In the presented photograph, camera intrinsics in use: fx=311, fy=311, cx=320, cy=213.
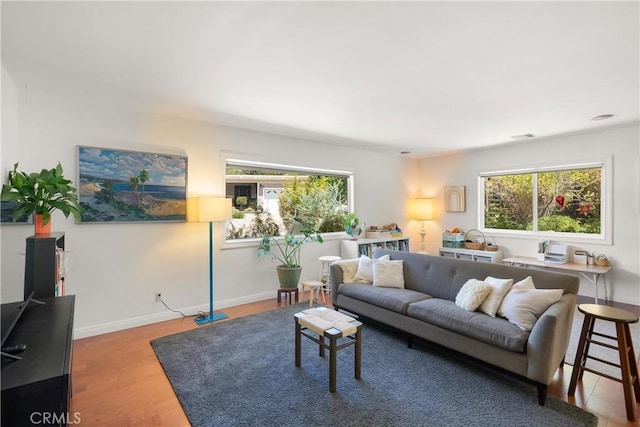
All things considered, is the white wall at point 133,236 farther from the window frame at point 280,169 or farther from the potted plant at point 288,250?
the potted plant at point 288,250

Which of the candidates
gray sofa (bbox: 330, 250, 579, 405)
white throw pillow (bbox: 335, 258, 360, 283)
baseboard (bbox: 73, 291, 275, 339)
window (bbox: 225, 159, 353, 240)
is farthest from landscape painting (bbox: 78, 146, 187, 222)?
gray sofa (bbox: 330, 250, 579, 405)

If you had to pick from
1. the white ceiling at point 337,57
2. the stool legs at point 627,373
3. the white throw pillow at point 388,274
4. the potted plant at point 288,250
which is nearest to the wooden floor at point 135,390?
the stool legs at point 627,373

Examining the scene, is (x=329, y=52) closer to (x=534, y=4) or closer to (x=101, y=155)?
(x=534, y=4)

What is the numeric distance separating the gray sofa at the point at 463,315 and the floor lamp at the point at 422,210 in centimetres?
270

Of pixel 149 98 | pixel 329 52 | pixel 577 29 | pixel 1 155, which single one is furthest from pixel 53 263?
pixel 577 29

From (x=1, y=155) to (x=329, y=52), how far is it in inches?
98.1

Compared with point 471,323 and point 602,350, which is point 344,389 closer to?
point 471,323

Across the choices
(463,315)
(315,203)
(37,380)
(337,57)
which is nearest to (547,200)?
(463,315)

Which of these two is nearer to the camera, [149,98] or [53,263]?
[53,263]

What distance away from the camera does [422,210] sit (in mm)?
6230

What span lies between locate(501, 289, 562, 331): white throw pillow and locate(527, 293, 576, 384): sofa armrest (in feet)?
0.31

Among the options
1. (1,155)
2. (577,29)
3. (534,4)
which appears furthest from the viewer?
(1,155)

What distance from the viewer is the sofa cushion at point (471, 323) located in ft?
7.22

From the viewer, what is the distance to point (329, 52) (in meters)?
2.14
